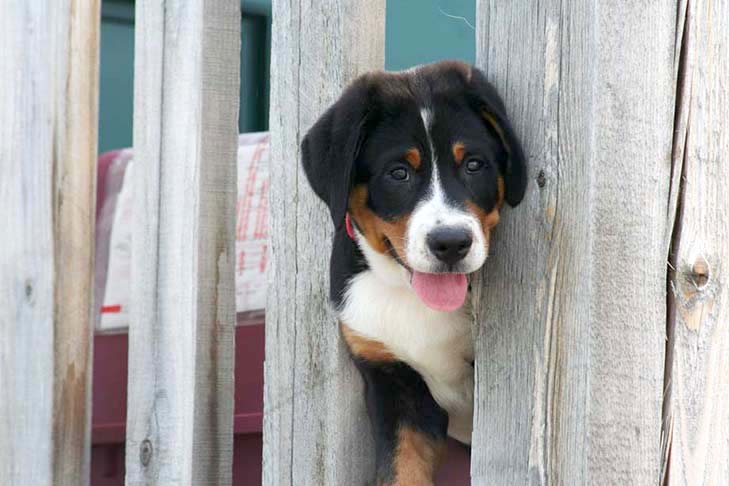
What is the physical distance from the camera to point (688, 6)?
195 cm

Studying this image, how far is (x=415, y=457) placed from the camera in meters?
3.15

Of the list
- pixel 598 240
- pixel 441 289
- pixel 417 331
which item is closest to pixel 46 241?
pixel 417 331

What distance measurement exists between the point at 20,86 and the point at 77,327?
74 cm

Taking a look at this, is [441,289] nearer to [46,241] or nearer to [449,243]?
[449,243]

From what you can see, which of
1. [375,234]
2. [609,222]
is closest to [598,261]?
[609,222]

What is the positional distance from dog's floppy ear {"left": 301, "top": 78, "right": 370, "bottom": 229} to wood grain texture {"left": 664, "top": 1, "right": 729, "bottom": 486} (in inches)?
39.5

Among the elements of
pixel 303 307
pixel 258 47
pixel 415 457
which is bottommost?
pixel 415 457

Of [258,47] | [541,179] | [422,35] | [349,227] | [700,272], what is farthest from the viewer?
[258,47]

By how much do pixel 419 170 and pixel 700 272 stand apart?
1.09 m

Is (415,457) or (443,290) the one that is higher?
(443,290)

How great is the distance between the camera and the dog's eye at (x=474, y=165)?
2842 millimetres

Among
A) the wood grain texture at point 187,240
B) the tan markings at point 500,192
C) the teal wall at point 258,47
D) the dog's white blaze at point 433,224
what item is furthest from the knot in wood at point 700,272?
the teal wall at point 258,47

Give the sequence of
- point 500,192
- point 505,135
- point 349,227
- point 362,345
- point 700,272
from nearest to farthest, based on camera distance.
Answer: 1. point 700,272
2. point 505,135
3. point 500,192
4. point 362,345
5. point 349,227

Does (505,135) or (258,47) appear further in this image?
(258,47)
